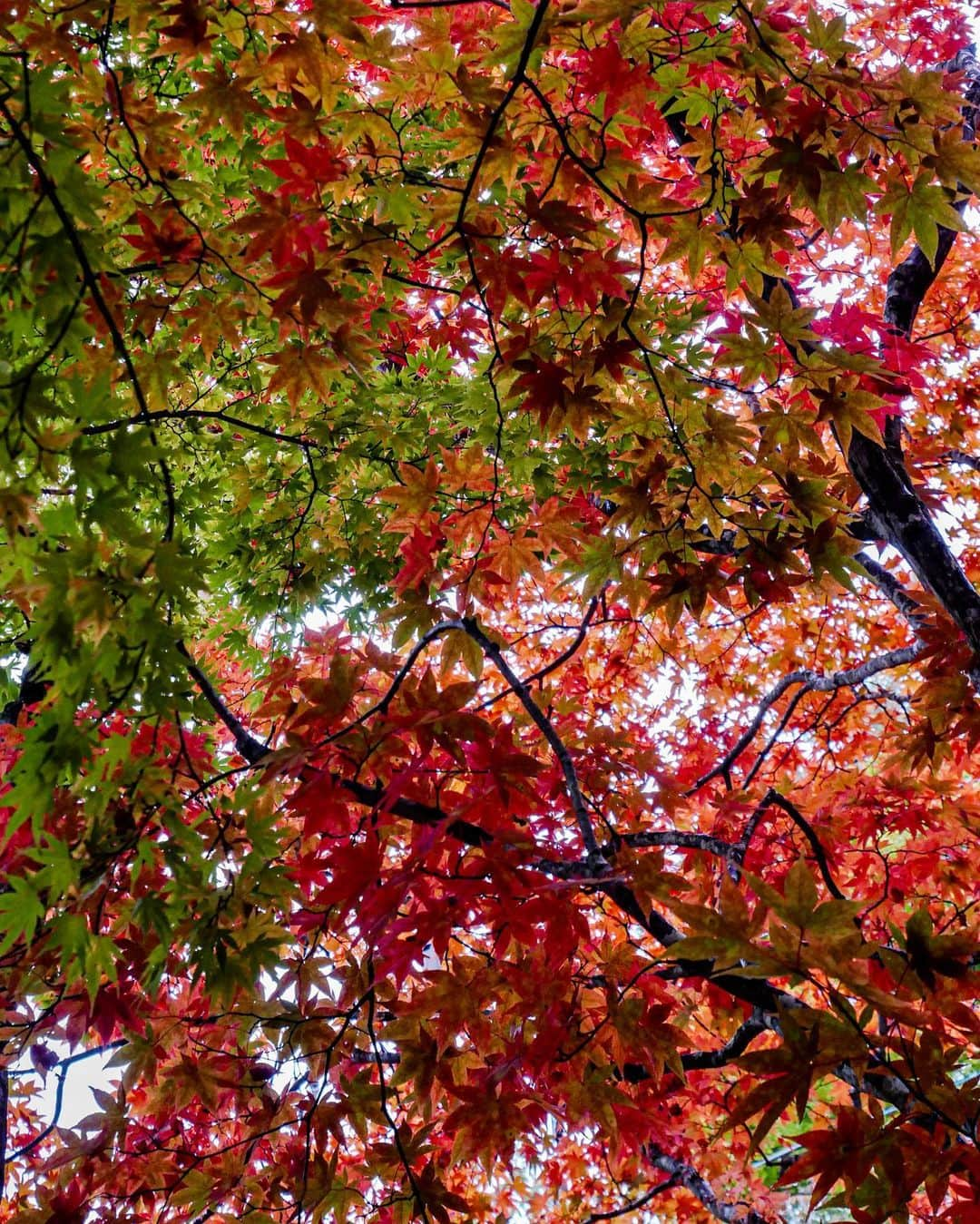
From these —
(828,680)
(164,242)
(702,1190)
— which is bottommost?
(702,1190)

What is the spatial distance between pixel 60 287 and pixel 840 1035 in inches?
75.3

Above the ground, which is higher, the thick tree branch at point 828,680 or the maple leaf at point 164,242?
the maple leaf at point 164,242

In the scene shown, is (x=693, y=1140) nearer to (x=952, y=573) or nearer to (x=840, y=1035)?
(x=952, y=573)

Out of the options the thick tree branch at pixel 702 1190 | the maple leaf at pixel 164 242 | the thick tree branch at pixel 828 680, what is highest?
the maple leaf at pixel 164 242

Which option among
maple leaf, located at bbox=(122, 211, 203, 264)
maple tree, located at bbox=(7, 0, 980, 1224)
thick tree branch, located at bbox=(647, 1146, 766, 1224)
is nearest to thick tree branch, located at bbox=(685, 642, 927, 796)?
maple tree, located at bbox=(7, 0, 980, 1224)

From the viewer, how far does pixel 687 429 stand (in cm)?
251

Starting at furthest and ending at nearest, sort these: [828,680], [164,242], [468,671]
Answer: [828,680] < [468,671] < [164,242]

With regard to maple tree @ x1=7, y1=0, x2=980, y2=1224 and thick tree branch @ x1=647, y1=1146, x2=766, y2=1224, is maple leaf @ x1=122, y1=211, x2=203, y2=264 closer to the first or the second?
maple tree @ x1=7, y1=0, x2=980, y2=1224

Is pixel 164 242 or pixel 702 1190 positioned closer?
pixel 164 242

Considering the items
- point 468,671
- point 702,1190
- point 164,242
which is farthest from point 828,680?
point 164,242

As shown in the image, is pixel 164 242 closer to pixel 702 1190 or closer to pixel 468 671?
pixel 468 671

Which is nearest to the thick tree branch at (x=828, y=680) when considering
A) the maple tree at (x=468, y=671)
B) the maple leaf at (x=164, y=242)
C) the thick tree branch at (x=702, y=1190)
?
the maple tree at (x=468, y=671)

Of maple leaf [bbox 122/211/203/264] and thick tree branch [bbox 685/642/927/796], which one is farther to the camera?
thick tree branch [bbox 685/642/927/796]

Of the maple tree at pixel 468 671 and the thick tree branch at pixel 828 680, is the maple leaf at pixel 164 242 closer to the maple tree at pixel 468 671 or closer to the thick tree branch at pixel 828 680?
the maple tree at pixel 468 671
